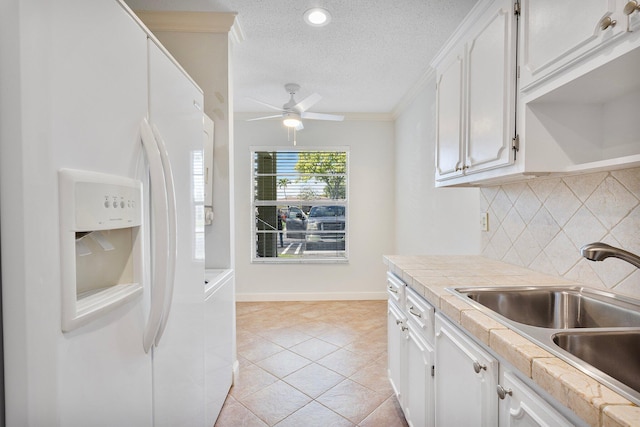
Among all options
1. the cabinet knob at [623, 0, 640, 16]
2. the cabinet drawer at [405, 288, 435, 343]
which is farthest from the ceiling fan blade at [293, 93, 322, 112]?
the cabinet knob at [623, 0, 640, 16]

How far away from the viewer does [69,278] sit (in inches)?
24.8

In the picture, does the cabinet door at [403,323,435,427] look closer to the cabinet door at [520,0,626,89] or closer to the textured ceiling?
the cabinet door at [520,0,626,89]

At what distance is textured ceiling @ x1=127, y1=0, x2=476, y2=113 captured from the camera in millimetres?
2090

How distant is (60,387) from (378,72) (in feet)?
10.3

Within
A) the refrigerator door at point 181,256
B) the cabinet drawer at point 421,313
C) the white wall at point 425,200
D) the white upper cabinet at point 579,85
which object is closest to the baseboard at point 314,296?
the white wall at point 425,200

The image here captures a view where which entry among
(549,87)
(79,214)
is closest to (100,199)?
(79,214)

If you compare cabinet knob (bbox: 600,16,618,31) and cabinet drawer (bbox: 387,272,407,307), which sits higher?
cabinet knob (bbox: 600,16,618,31)

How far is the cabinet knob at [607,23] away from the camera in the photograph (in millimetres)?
930

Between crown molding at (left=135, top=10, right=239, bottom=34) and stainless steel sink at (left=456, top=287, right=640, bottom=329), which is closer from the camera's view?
stainless steel sink at (left=456, top=287, right=640, bottom=329)

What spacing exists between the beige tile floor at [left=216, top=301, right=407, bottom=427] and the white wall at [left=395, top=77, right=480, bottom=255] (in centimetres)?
103

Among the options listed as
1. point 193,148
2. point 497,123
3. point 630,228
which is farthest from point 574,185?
point 193,148

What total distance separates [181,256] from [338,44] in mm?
2084

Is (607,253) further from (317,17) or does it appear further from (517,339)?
(317,17)

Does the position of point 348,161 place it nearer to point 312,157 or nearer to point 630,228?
point 312,157
